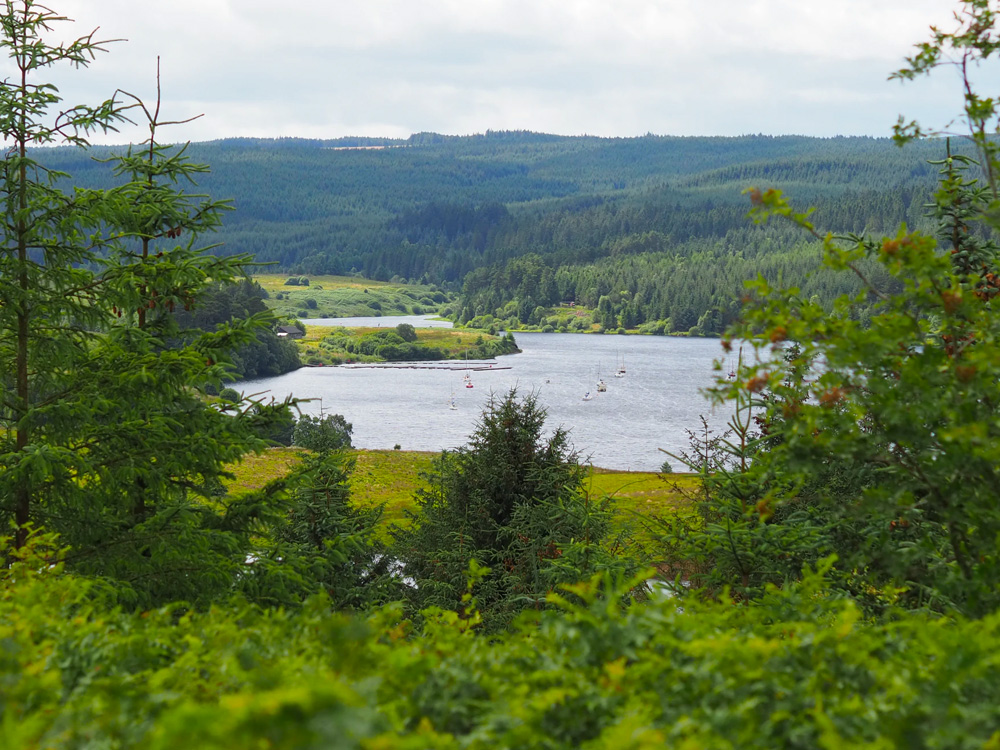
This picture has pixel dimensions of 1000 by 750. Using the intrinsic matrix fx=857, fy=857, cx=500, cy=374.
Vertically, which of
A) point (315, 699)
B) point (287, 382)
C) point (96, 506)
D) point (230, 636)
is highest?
point (315, 699)

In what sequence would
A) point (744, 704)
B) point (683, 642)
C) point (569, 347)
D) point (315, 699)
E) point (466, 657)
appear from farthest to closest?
point (569, 347) < point (466, 657) < point (683, 642) < point (744, 704) < point (315, 699)

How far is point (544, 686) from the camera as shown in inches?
125

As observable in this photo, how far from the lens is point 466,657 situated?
10.9 ft

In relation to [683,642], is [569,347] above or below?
below

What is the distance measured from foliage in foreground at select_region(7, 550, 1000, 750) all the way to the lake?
123 feet

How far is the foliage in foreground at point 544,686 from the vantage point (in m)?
2.42

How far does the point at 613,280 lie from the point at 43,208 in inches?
7184

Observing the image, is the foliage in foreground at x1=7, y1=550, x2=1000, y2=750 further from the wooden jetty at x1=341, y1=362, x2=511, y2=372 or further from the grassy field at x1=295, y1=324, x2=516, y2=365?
the grassy field at x1=295, y1=324, x2=516, y2=365

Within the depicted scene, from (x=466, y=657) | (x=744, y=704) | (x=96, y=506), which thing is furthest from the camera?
(x=96, y=506)

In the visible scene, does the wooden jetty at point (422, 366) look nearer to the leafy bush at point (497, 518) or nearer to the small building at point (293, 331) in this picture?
the small building at point (293, 331)

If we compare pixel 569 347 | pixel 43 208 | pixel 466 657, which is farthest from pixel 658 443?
pixel 569 347

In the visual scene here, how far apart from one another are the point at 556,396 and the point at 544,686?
261ft

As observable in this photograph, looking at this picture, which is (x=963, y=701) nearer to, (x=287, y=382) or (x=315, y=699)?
(x=315, y=699)

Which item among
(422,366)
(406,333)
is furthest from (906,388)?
(406,333)
